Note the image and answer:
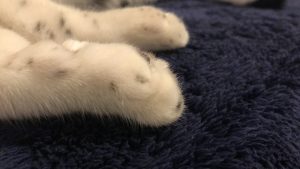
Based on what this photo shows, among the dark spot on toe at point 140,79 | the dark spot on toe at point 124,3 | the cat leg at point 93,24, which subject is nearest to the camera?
the dark spot on toe at point 140,79

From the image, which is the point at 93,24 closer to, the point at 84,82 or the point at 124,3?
the point at 84,82

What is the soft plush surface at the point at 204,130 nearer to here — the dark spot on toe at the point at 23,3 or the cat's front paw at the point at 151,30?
the cat's front paw at the point at 151,30

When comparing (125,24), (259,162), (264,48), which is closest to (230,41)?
(264,48)

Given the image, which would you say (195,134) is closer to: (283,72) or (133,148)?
(133,148)

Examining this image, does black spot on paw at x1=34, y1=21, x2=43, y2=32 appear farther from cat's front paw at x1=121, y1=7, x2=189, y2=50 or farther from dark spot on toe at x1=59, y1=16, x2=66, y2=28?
cat's front paw at x1=121, y1=7, x2=189, y2=50

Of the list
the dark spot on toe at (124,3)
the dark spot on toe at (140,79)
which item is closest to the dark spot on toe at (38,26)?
the dark spot on toe at (140,79)

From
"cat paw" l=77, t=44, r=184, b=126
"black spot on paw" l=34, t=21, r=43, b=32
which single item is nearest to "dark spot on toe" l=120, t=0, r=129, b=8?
"black spot on paw" l=34, t=21, r=43, b=32
